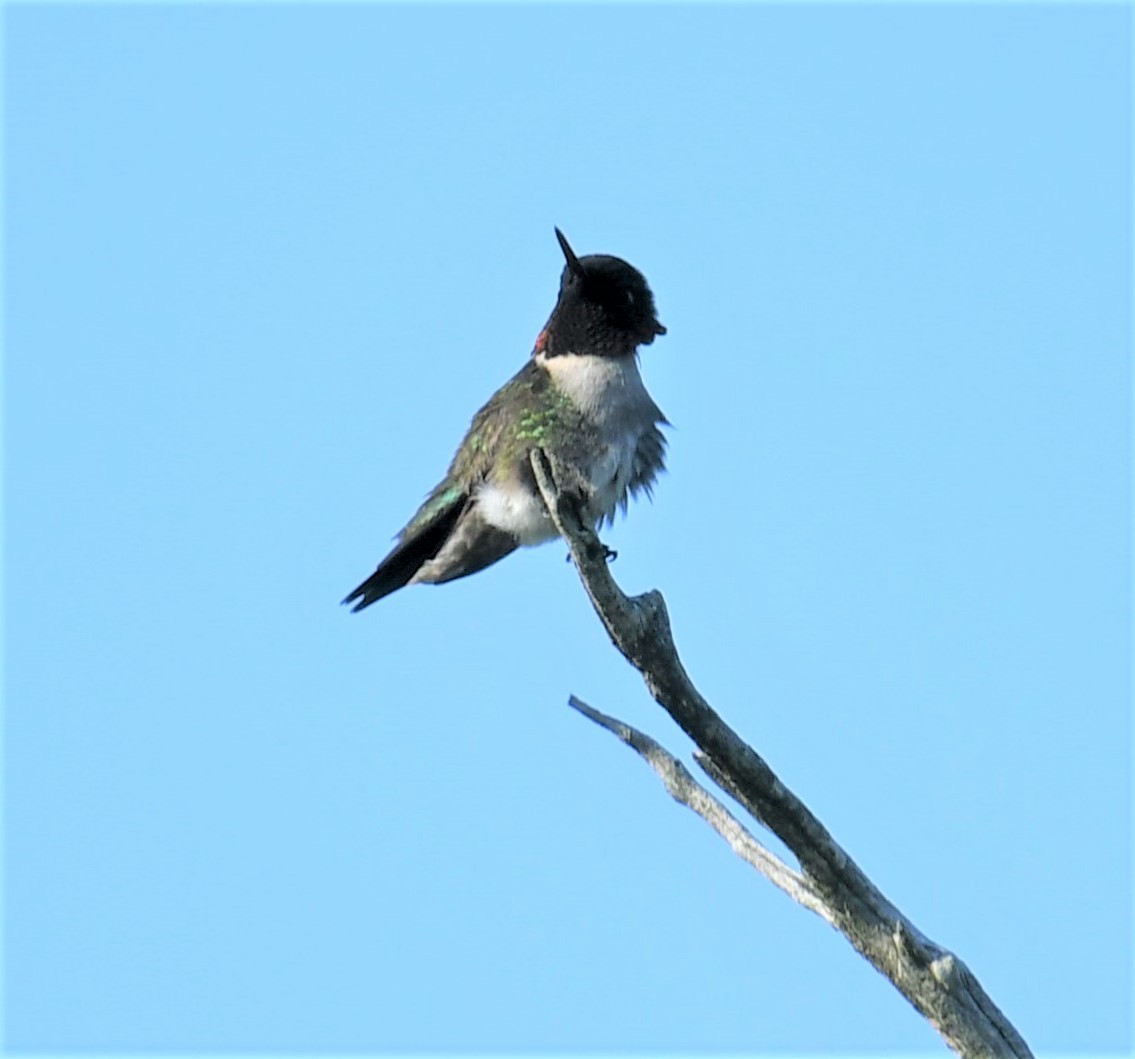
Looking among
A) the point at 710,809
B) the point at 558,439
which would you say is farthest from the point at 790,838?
the point at 558,439

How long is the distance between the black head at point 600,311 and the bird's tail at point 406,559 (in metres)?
1.01

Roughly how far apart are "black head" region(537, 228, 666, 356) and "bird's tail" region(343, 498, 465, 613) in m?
1.01

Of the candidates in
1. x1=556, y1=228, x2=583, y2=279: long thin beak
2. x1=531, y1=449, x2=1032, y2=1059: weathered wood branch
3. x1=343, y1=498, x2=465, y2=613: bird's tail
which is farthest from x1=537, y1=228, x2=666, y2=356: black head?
x1=531, y1=449, x2=1032, y2=1059: weathered wood branch

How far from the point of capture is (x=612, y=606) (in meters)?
5.59

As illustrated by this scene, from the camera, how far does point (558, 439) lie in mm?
8391

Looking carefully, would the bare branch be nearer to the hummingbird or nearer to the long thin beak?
the hummingbird

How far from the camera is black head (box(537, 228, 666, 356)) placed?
353 inches

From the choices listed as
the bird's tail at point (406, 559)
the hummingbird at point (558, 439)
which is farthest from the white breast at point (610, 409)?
the bird's tail at point (406, 559)

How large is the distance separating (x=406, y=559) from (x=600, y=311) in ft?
5.15

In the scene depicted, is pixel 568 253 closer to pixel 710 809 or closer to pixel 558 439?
pixel 558 439

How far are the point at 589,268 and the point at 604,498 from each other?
135cm

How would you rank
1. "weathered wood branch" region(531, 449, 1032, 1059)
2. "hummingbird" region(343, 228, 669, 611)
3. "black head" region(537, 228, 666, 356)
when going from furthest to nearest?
"black head" region(537, 228, 666, 356) < "hummingbird" region(343, 228, 669, 611) < "weathered wood branch" region(531, 449, 1032, 1059)

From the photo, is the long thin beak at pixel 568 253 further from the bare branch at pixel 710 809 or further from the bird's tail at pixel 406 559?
the bare branch at pixel 710 809

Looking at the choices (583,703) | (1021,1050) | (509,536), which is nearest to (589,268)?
(509,536)
